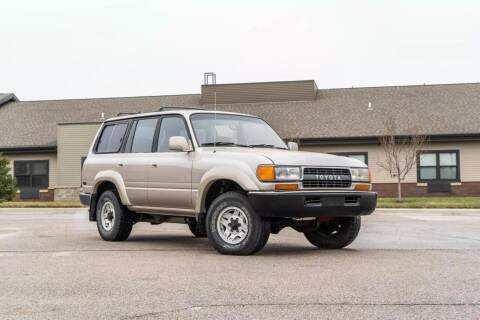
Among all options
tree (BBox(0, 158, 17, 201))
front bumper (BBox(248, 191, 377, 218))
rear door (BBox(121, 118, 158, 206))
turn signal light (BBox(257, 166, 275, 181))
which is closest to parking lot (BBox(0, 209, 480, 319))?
front bumper (BBox(248, 191, 377, 218))

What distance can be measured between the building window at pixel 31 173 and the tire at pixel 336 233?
93.4 ft

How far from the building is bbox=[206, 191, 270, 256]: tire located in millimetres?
23962

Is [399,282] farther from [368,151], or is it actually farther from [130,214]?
[368,151]

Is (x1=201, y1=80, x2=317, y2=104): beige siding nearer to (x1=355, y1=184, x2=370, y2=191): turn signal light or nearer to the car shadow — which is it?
the car shadow

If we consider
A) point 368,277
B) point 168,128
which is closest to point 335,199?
point 368,277

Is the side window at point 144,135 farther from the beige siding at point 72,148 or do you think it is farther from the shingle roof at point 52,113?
the shingle roof at point 52,113

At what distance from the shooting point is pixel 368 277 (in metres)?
7.15

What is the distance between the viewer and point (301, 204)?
8.65m

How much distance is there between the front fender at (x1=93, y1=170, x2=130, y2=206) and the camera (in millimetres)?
11016

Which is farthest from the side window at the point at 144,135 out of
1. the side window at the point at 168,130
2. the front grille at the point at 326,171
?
the front grille at the point at 326,171

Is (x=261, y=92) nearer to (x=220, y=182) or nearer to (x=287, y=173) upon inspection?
(x=220, y=182)

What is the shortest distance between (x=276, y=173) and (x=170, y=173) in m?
2.02

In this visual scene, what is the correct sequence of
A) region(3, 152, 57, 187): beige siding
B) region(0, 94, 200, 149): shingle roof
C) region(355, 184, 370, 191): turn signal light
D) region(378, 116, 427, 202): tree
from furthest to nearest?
region(0, 94, 200, 149): shingle roof < region(3, 152, 57, 187): beige siding < region(378, 116, 427, 202): tree < region(355, 184, 370, 191): turn signal light

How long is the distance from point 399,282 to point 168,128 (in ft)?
16.0
